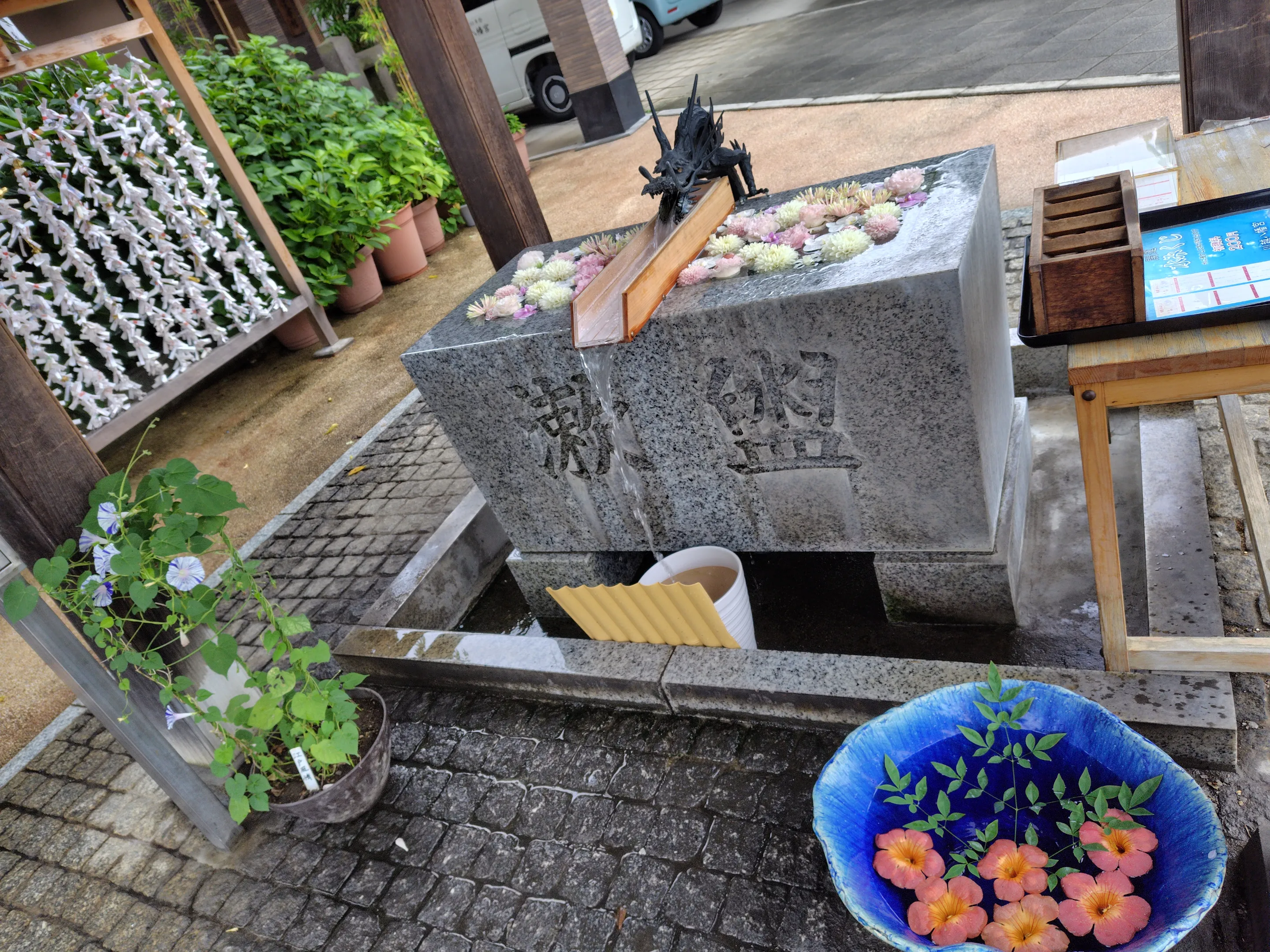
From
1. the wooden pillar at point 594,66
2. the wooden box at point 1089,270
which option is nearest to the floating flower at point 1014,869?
the wooden box at point 1089,270

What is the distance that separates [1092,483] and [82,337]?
6293mm

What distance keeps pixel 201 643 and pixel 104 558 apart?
2.00ft

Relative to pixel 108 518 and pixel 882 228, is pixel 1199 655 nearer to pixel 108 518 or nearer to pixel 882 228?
pixel 882 228

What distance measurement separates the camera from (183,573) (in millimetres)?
2576

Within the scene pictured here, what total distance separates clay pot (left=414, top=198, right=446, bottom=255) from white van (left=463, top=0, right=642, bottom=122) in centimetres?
399

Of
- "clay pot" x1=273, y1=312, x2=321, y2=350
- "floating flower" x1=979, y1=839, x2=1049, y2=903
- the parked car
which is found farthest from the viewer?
the parked car

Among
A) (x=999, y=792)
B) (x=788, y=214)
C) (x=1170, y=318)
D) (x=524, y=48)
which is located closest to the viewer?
(x=1170, y=318)

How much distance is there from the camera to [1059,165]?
3.12 m

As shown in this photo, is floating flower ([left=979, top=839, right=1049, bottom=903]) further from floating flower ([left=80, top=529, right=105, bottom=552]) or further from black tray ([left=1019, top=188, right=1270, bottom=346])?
floating flower ([left=80, top=529, right=105, bottom=552])

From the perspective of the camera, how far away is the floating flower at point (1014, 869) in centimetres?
184

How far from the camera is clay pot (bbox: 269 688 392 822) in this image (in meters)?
2.83

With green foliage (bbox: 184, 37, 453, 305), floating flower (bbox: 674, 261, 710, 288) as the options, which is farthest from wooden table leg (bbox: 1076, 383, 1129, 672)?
green foliage (bbox: 184, 37, 453, 305)

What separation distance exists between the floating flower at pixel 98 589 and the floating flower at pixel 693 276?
2.06 m

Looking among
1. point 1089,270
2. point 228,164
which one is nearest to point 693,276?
point 1089,270
